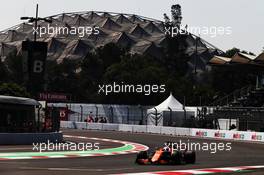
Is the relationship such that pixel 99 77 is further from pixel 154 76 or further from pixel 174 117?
pixel 174 117

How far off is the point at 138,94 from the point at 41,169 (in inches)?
2258

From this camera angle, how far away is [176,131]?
43.5 metres

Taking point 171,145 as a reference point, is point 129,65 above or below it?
above

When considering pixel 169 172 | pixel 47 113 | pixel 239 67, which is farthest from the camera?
pixel 239 67

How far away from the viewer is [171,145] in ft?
55.2

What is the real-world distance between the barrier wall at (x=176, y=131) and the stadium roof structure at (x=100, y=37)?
238 feet

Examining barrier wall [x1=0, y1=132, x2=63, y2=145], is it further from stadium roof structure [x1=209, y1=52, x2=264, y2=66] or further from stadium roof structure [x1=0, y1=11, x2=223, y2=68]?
stadium roof structure [x1=0, y1=11, x2=223, y2=68]

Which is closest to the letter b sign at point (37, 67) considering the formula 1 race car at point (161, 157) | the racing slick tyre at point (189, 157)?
the formula 1 race car at point (161, 157)

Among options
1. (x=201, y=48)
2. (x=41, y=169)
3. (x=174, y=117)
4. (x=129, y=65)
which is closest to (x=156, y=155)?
(x=41, y=169)

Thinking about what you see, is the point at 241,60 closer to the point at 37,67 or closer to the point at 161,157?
the point at 37,67

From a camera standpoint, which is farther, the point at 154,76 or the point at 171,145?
the point at 154,76

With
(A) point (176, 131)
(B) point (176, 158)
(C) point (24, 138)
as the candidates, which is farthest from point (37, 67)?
(A) point (176, 131)

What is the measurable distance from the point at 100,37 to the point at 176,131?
342ft

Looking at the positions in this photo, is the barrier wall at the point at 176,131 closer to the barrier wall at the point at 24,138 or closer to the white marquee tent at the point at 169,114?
the white marquee tent at the point at 169,114
